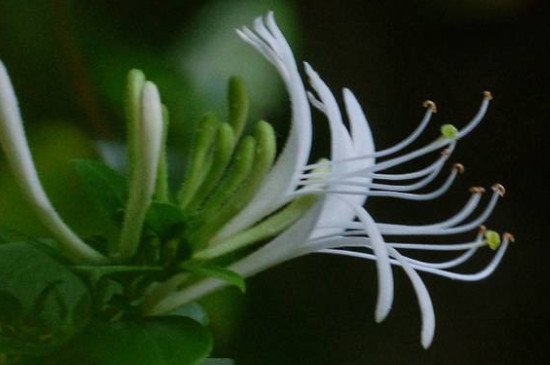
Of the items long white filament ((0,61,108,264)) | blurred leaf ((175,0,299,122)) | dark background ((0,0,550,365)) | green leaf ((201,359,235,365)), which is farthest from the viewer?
dark background ((0,0,550,365))

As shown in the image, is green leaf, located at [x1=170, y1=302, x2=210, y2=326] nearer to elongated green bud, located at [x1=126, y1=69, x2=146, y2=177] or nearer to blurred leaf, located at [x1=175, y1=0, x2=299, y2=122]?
elongated green bud, located at [x1=126, y1=69, x2=146, y2=177]

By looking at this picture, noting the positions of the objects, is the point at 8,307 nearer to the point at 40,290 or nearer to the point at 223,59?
the point at 40,290

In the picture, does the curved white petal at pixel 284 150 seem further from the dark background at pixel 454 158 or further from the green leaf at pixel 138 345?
the dark background at pixel 454 158

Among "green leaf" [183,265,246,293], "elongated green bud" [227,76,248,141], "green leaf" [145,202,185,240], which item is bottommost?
"green leaf" [183,265,246,293]

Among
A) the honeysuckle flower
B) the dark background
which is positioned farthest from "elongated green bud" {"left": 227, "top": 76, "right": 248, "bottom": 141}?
the dark background

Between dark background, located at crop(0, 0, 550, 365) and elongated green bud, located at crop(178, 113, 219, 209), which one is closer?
elongated green bud, located at crop(178, 113, 219, 209)

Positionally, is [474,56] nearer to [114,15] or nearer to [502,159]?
[502,159]

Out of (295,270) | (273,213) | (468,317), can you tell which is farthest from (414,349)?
(273,213)

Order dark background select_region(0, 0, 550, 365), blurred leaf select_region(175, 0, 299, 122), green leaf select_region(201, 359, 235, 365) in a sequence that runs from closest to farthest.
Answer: green leaf select_region(201, 359, 235, 365) < blurred leaf select_region(175, 0, 299, 122) < dark background select_region(0, 0, 550, 365)

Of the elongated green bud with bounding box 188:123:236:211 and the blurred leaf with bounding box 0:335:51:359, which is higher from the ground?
the elongated green bud with bounding box 188:123:236:211
